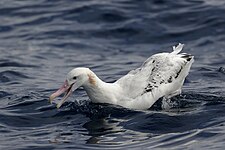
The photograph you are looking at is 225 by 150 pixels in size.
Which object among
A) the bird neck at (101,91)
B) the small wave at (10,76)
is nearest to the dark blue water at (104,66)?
the small wave at (10,76)

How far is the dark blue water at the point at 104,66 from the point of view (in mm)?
11609

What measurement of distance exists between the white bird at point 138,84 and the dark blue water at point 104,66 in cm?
19

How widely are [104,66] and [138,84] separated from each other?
→ 4.55 m

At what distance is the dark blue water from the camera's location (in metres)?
11.6

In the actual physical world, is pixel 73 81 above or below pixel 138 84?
above

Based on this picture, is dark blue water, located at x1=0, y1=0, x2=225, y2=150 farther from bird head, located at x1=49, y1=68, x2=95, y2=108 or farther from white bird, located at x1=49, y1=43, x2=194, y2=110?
bird head, located at x1=49, y1=68, x2=95, y2=108

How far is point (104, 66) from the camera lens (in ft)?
57.8

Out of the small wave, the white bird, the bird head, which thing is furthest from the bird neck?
the small wave

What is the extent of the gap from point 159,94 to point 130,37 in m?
7.04

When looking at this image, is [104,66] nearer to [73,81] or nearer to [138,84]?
[138,84]

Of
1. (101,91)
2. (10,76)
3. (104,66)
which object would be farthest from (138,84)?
(104,66)

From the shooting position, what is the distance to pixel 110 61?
1814 cm

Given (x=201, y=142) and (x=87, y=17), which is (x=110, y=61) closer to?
(x=87, y=17)

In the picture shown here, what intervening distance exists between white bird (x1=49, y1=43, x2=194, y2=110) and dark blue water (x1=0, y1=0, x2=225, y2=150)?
19 centimetres
